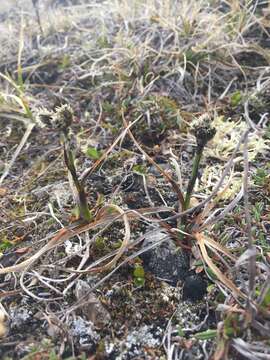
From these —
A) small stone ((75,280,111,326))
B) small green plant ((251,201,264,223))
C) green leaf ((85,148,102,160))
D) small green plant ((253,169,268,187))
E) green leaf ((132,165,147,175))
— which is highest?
green leaf ((85,148,102,160))

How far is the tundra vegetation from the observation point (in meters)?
1.41

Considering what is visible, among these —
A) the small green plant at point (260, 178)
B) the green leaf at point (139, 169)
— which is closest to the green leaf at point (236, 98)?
the small green plant at point (260, 178)

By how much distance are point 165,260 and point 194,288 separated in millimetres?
158

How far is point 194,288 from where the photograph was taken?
1510 mm

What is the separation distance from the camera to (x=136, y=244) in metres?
1.66

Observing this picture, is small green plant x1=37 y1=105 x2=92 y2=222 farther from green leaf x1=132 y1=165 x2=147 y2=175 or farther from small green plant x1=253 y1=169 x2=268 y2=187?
small green plant x1=253 y1=169 x2=268 y2=187

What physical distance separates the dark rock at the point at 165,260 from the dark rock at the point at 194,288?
0.04 metres

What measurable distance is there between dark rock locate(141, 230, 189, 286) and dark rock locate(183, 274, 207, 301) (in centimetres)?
4

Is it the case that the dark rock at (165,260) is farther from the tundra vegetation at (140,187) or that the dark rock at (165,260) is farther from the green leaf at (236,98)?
the green leaf at (236,98)

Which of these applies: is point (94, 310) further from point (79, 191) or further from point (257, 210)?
point (257, 210)

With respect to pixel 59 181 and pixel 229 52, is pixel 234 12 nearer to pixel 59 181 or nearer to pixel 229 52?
pixel 229 52

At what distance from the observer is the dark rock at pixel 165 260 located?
158 cm

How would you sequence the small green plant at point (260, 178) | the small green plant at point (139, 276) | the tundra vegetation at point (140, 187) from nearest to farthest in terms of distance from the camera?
the tundra vegetation at point (140, 187)
the small green plant at point (139, 276)
the small green plant at point (260, 178)

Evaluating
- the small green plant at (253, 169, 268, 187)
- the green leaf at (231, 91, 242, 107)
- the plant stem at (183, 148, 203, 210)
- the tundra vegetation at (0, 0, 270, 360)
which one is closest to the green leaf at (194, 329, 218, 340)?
the tundra vegetation at (0, 0, 270, 360)
